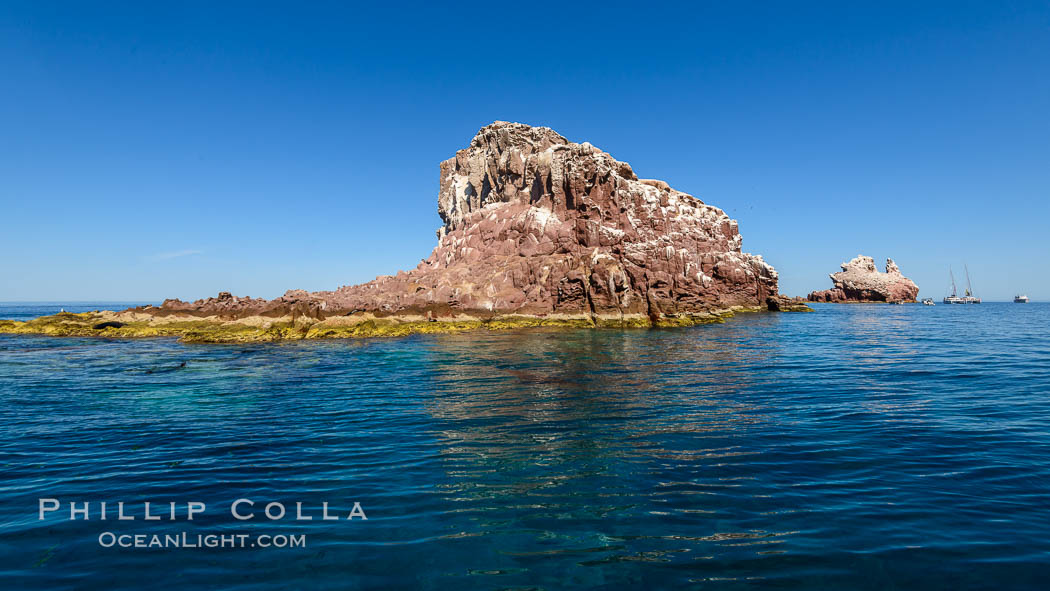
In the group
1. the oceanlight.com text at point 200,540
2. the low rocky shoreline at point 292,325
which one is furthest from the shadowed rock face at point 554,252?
the oceanlight.com text at point 200,540

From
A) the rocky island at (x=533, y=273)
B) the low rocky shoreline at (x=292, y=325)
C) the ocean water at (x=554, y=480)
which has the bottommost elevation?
the ocean water at (x=554, y=480)

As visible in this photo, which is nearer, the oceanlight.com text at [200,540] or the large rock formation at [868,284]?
the oceanlight.com text at [200,540]

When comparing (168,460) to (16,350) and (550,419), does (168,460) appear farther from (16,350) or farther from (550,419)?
(16,350)

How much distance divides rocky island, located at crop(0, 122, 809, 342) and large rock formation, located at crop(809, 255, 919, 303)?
76356 mm

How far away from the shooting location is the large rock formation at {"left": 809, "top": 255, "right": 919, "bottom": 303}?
154 meters

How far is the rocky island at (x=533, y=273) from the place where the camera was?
58.0 meters

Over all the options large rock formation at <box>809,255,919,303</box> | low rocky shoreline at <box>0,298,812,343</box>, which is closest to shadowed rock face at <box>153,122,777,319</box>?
low rocky shoreline at <box>0,298,812,343</box>

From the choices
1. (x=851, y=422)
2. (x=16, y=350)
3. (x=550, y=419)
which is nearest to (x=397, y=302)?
(x=16, y=350)

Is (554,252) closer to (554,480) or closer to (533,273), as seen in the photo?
(533,273)

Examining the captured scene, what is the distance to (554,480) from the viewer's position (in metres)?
9.54

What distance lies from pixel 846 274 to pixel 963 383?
572ft

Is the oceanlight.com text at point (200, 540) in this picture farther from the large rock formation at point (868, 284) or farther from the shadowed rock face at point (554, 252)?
the large rock formation at point (868, 284)

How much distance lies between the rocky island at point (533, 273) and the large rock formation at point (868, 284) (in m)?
76.4

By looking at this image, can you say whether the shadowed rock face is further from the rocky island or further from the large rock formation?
the large rock formation
